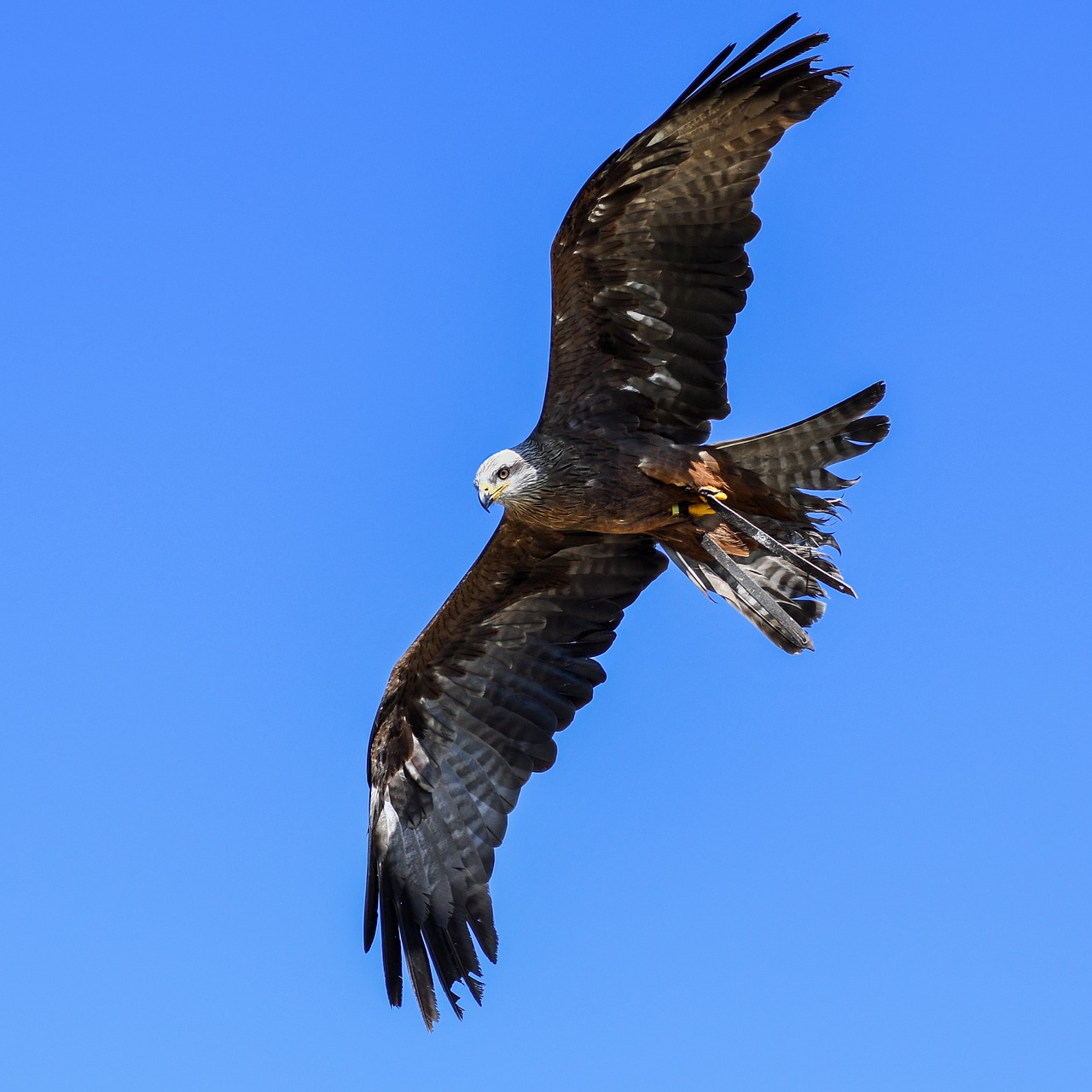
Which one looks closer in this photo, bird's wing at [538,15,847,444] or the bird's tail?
bird's wing at [538,15,847,444]

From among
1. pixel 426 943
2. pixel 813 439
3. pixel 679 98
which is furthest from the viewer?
pixel 426 943

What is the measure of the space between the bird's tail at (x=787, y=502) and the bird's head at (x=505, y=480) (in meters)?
1.00

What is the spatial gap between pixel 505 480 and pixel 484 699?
195cm

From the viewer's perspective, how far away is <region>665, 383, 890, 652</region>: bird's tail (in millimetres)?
9312

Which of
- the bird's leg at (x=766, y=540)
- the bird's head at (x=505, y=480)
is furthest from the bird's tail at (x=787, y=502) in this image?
the bird's head at (x=505, y=480)

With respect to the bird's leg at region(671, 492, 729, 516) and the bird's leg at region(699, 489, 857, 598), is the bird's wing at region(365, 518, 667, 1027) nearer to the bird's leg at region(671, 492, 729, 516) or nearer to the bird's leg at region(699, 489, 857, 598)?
the bird's leg at region(671, 492, 729, 516)

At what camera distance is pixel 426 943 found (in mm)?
10188

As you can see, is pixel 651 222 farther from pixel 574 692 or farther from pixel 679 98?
pixel 574 692

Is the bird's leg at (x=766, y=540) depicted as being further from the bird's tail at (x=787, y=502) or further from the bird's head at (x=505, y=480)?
the bird's head at (x=505, y=480)

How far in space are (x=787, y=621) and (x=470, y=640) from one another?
2488 mm

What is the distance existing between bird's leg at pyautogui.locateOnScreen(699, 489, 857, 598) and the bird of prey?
0.05 feet

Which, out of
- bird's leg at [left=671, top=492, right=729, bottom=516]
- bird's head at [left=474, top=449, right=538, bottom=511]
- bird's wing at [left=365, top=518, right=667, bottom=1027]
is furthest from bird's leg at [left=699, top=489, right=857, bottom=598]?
bird's wing at [left=365, top=518, right=667, bottom=1027]

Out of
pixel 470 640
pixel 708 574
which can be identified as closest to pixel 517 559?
pixel 470 640

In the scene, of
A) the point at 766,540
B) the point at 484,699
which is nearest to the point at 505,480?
the point at 766,540
